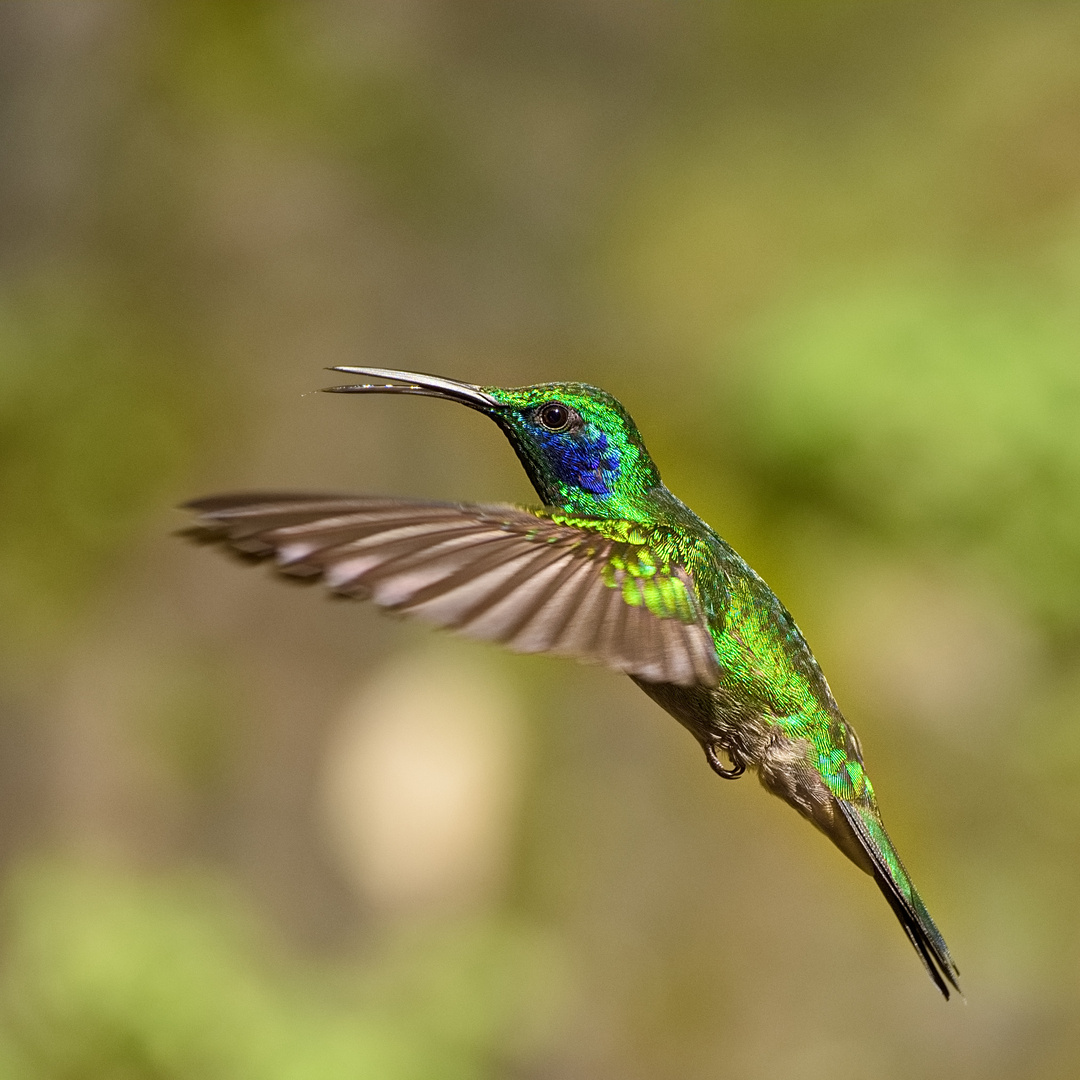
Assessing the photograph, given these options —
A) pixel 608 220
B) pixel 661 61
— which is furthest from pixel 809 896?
pixel 661 61

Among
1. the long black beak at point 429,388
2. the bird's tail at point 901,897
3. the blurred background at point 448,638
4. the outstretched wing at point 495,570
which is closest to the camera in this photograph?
the outstretched wing at point 495,570

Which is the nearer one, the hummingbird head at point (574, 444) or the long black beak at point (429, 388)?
the long black beak at point (429, 388)

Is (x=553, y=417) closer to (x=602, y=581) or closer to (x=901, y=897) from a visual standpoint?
(x=602, y=581)

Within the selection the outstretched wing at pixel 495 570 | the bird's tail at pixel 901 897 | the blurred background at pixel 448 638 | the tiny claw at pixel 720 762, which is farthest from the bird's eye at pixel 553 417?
the blurred background at pixel 448 638

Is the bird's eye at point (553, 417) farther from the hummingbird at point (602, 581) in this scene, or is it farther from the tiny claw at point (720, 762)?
the tiny claw at point (720, 762)

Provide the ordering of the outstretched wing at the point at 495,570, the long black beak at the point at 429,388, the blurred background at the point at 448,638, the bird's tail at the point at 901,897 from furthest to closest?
the blurred background at the point at 448,638, the bird's tail at the point at 901,897, the long black beak at the point at 429,388, the outstretched wing at the point at 495,570

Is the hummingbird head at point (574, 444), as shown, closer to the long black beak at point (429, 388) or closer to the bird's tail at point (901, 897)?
the long black beak at point (429, 388)

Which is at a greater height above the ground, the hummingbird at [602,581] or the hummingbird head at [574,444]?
the hummingbird head at [574,444]
